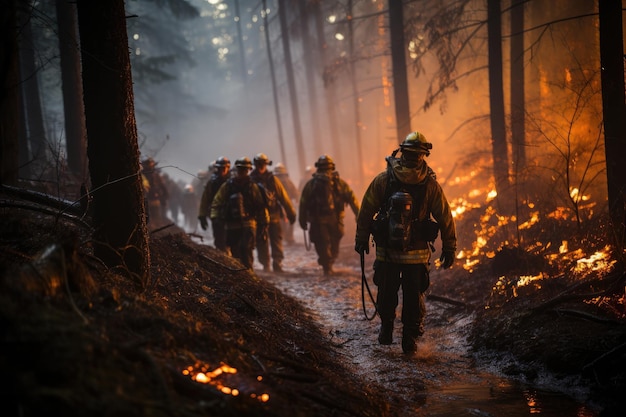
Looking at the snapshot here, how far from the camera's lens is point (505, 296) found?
7.48 m

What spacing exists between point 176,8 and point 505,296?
882 inches

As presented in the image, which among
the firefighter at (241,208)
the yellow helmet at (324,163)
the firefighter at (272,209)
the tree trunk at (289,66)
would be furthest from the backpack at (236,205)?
the tree trunk at (289,66)

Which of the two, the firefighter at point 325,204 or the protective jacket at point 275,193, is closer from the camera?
the firefighter at point 325,204

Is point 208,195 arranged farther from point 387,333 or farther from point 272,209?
point 387,333

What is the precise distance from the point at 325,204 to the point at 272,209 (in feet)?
6.44

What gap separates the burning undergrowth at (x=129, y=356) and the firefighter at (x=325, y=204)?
6.06m

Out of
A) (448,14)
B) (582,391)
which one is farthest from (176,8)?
(582,391)

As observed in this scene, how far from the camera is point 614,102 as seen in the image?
6.76 metres

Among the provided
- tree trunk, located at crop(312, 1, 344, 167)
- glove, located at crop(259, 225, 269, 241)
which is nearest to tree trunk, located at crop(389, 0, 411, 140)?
glove, located at crop(259, 225, 269, 241)

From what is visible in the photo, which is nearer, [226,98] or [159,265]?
[159,265]

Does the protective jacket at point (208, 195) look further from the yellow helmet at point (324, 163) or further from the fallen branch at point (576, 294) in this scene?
the fallen branch at point (576, 294)

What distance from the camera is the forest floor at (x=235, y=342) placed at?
3.00 meters

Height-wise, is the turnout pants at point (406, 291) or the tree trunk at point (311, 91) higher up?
the tree trunk at point (311, 91)

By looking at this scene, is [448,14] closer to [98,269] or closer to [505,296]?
[505,296]
